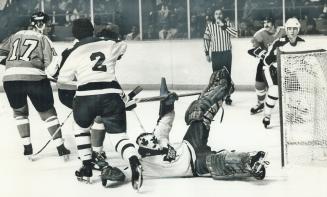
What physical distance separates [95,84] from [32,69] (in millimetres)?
764

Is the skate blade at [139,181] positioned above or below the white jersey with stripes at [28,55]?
below

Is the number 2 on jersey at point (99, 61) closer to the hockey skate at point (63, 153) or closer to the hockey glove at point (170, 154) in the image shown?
the hockey glove at point (170, 154)

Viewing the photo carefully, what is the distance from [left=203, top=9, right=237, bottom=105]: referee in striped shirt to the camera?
5340 millimetres

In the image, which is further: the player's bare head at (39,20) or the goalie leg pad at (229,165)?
the player's bare head at (39,20)

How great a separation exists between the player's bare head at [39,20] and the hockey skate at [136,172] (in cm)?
112

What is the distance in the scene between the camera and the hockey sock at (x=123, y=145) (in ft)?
9.16

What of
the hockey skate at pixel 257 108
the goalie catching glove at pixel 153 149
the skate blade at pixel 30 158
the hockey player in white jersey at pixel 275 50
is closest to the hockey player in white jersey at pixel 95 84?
the goalie catching glove at pixel 153 149

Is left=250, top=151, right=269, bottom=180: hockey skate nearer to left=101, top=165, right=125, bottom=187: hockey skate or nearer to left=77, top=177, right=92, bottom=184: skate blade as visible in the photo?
left=101, top=165, right=125, bottom=187: hockey skate

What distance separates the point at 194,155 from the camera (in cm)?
295

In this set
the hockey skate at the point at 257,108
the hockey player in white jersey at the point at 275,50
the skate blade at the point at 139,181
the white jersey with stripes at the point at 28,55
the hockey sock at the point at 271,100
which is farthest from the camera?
the hockey skate at the point at 257,108

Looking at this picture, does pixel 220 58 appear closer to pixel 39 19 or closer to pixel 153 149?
pixel 39 19

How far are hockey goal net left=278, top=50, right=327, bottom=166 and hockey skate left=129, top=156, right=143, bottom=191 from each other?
0.76 m

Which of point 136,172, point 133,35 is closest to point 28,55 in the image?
point 136,172

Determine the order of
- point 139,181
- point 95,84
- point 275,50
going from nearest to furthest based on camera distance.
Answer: point 139,181, point 95,84, point 275,50
